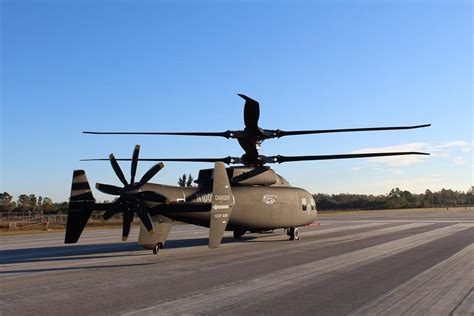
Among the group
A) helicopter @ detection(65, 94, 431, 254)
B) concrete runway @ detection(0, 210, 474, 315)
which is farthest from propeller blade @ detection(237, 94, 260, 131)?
concrete runway @ detection(0, 210, 474, 315)

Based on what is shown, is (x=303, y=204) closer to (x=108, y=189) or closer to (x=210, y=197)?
(x=210, y=197)

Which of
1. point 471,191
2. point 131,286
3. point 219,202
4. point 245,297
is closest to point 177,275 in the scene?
point 131,286

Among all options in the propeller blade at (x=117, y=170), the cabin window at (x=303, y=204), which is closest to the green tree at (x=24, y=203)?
the cabin window at (x=303, y=204)

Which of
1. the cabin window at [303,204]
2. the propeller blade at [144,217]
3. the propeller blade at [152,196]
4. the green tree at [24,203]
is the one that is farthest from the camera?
the green tree at [24,203]

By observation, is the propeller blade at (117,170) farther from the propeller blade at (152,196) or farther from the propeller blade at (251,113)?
the propeller blade at (251,113)

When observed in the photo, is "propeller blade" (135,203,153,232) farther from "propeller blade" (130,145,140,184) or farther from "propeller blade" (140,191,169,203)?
"propeller blade" (130,145,140,184)

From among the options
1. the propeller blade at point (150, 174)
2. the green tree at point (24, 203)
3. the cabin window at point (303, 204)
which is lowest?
the green tree at point (24, 203)

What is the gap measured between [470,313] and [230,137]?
1266 centimetres

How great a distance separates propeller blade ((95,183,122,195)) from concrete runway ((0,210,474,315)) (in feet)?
8.25

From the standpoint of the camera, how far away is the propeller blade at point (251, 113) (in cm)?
1700

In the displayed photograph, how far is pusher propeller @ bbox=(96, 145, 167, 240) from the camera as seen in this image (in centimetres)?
1672

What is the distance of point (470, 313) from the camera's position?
8.27 meters

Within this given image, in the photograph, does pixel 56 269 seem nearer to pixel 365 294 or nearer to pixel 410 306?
pixel 365 294

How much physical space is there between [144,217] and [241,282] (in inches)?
252
